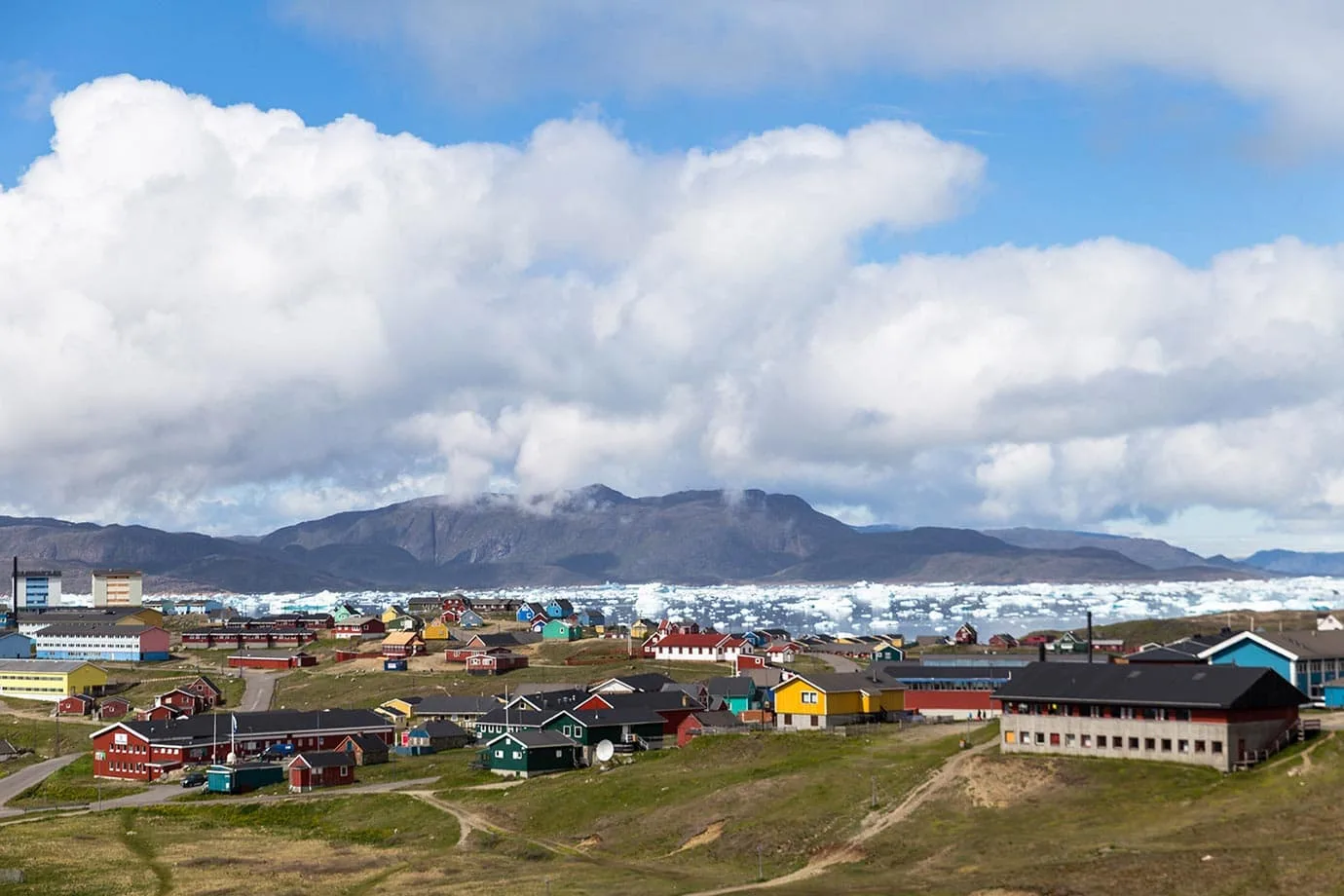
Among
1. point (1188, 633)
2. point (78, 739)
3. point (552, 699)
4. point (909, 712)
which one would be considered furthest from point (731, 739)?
point (1188, 633)

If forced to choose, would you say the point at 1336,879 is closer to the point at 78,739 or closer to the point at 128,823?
the point at 128,823

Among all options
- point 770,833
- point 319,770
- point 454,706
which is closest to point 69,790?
point 319,770

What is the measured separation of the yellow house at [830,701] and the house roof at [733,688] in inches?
507

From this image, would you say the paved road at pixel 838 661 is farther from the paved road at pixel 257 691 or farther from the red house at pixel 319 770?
the red house at pixel 319 770

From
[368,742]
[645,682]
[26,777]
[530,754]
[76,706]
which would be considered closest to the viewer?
[530,754]

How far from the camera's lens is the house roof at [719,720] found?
361ft

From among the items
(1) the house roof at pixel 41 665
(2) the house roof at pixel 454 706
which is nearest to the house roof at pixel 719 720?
(2) the house roof at pixel 454 706

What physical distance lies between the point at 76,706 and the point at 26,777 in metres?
41.5

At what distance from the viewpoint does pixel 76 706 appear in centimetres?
16038

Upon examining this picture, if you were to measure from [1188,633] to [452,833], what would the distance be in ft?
446

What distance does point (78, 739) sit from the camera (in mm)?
142125

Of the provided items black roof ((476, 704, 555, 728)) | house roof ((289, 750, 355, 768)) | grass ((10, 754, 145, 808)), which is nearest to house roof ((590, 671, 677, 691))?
black roof ((476, 704, 555, 728))

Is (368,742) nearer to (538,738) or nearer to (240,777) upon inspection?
(240,777)

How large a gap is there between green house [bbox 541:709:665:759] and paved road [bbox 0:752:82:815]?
39.0 m
